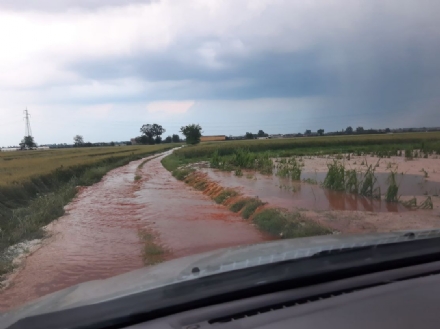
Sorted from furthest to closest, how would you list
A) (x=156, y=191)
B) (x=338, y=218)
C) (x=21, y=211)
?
(x=156, y=191), (x=21, y=211), (x=338, y=218)

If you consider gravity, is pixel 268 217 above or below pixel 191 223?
above

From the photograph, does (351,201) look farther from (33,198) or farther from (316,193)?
(33,198)

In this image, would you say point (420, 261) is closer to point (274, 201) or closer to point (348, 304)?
point (348, 304)

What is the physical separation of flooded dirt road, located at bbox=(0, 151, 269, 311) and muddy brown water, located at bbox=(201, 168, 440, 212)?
196 centimetres

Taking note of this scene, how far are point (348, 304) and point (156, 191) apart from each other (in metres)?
15.8

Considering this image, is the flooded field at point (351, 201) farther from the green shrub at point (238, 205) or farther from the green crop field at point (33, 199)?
the green crop field at point (33, 199)

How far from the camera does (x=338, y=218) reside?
1052cm

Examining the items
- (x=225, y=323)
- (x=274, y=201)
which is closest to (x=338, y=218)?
(x=274, y=201)

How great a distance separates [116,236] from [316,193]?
7.93m

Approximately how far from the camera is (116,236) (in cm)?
967

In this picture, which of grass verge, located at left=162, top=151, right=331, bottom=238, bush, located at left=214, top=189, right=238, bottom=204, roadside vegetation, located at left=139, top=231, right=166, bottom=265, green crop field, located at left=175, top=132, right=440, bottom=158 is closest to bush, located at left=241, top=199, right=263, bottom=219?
grass verge, located at left=162, top=151, right=331, bottom=238

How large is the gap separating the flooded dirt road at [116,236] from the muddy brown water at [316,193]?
1956mm

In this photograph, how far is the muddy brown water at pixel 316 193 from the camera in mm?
12734

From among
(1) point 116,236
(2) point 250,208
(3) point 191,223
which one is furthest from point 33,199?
(2) point 250,208
